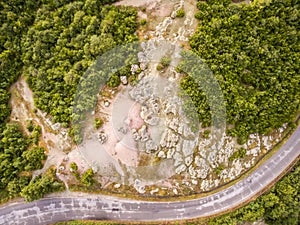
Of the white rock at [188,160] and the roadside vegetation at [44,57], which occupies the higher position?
the roadside vegetation at [44,57]

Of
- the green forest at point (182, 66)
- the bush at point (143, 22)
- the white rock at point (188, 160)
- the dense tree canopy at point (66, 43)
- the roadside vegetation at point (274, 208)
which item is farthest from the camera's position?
the roadside vegetation at point (274, 208)

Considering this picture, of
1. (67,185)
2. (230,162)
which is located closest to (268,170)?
(230,162)

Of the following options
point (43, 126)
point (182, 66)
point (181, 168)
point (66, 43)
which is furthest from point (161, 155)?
point (66, 43)

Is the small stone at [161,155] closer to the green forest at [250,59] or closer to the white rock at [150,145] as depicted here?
the white rock at [150,145]

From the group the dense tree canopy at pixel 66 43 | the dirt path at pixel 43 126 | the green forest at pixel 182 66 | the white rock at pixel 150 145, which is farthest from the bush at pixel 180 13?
the dirt path at pixel 43 126

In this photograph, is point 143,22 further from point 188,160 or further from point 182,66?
point 188,160

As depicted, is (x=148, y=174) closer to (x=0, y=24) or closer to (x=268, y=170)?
(x=268, y=170)
